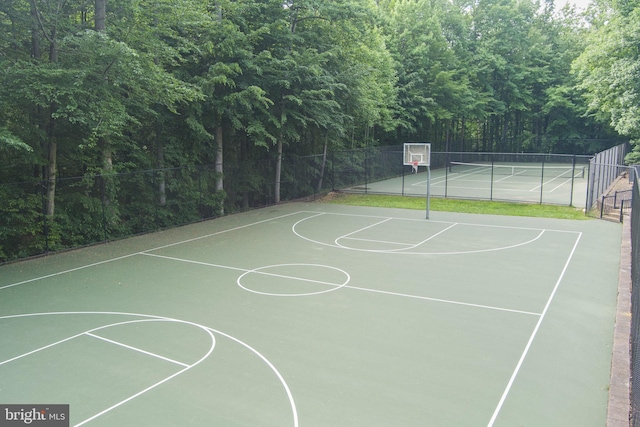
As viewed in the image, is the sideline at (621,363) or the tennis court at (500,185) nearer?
the sideline at (621,363)

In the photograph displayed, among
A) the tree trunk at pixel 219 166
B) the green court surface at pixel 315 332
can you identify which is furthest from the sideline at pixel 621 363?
the tree trunk at pixel 219 166

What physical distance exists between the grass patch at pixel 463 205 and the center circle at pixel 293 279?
34.5ft

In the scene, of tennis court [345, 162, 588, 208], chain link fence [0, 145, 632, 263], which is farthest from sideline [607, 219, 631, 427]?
tennis court [345, 162, 588, 208]

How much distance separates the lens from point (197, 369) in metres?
6.48

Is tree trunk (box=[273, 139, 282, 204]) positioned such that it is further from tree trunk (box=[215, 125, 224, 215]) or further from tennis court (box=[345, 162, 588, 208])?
tennis court (box=[345, 162, 588, 208])

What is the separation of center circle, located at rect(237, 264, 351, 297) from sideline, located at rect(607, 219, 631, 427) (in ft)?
15.8

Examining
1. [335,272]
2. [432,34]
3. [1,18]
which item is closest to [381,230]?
[335,272]

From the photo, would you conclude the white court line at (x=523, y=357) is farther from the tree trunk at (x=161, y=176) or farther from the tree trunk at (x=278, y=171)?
the tree trunk at (x=278, y=171)

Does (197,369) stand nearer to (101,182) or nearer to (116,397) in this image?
(116,397)

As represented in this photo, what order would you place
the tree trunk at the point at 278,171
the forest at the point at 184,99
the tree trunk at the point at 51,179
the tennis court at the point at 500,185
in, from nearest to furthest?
the forest at the point at 184,99
the tree trunk at the point at 51,179
the tree trunk at the point at 278,171
the tennis court at the point at 500,185

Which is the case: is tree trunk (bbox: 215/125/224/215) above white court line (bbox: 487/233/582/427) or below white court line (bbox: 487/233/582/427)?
above

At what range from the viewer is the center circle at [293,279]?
9812 mm

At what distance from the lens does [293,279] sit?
34.5ft

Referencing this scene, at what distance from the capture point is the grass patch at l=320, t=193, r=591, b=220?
755 inches
